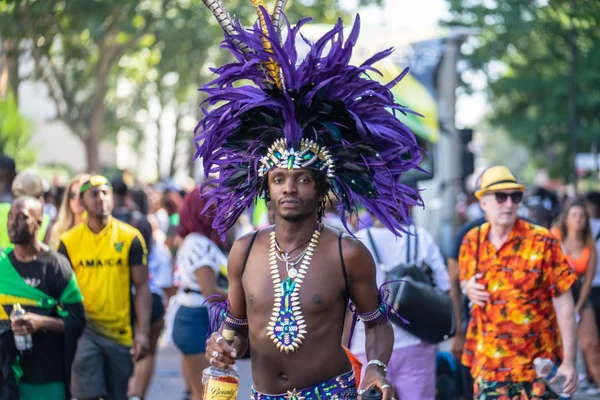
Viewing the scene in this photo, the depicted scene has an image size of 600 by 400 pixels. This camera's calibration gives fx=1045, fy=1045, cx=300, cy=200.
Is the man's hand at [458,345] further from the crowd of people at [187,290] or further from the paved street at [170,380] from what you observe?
the paved street at [170,380]

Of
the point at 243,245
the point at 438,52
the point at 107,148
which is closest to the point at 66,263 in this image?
the point at 243,245

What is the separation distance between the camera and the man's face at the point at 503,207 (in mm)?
6230

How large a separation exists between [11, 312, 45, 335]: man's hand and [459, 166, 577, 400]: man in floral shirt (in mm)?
2567

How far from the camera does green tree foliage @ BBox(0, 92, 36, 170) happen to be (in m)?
18.8

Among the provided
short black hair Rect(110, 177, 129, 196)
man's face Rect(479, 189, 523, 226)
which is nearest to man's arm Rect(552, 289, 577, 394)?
man's face Rect(479, 189, 523, 226)

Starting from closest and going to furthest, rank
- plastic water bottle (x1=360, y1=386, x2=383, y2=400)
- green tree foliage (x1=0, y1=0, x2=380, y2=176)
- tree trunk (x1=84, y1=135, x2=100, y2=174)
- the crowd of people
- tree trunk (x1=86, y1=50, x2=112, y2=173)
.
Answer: plastic water bottle (x1=360, y1=386, x2=383, y2=400) → the crowd of people → green tree foliage (x1=0, y1=0, x2=380, y2=176) → tree trunk (x1=86, y1=50, x2=112, y2=173) → tree trunk (x1=84, y1=135, x2=100, y2=174)

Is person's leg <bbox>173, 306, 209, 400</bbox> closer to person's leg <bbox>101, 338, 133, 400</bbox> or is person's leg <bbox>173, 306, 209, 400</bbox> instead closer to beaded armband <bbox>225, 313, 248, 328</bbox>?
person's leg <bbox>101, 338, 133, 400</bbox>

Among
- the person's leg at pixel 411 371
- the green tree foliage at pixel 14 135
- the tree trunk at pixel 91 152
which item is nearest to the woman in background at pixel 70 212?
the person's leg at pixel 411 371

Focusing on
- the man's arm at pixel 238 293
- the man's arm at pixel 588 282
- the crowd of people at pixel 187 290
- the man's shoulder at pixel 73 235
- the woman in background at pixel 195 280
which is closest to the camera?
the man's arm at pixel 238 293

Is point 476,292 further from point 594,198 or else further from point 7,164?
point 594,198

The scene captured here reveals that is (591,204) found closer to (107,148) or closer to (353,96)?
(353,96)

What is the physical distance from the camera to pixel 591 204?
10586mm

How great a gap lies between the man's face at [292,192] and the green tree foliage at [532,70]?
1791 centimetres

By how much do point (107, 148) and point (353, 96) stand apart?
230ft
